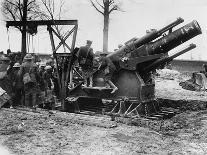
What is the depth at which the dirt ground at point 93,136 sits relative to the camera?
20.4 feet

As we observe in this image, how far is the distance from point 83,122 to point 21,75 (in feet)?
10.7

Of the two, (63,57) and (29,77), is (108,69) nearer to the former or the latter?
(63,57)

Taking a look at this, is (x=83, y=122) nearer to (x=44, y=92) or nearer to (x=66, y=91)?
(x=66, y=91)

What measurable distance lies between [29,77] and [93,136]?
14.0ft

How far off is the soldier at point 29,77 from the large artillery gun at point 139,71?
156cm

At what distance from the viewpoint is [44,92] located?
11.7 metres

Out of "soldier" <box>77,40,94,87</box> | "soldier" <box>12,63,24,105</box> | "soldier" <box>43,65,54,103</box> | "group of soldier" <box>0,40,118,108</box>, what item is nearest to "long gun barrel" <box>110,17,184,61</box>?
"group of soldier" <box>0,40,118,108</box>

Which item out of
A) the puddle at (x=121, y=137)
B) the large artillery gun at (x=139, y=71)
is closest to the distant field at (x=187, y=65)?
the large artillery gun at (x=139, y=71)

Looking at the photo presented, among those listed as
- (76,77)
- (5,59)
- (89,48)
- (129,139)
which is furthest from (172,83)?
(129,139)

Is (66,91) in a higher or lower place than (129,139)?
higher

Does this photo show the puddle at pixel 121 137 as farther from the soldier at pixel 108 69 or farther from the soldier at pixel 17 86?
the soldier at pixel 17 86

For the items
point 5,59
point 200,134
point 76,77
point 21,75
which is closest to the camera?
point 200,134

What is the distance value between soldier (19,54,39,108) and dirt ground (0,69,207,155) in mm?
1275

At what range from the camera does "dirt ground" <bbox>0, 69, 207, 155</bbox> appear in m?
6.21
